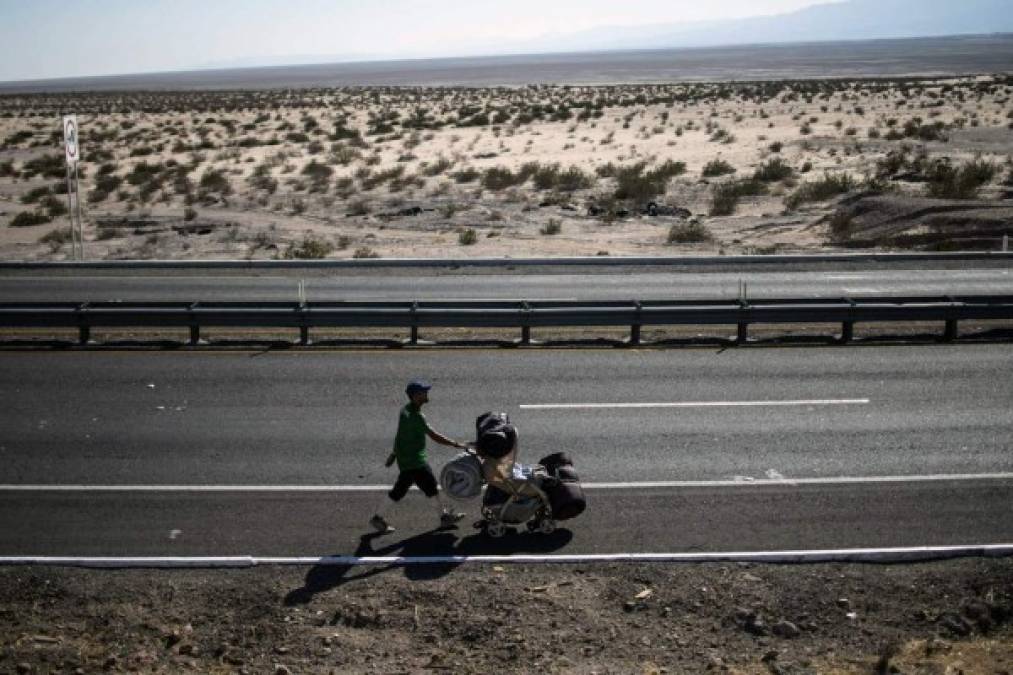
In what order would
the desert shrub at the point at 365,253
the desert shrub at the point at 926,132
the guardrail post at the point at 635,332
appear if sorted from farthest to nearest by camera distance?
the desert shrub at the point at 926,132, the desert shrub at the point at 365,253, the guardrail post at the point at 635,332

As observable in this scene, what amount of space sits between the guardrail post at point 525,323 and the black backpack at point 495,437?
7.82 meters

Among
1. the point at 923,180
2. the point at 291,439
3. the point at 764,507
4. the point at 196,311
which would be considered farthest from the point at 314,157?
the point at 764,507

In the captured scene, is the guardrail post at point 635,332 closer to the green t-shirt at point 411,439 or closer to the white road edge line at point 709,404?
the white road edge line at point 709,404

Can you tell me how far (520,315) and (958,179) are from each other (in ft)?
82.8

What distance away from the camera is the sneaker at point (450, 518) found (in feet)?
36.2

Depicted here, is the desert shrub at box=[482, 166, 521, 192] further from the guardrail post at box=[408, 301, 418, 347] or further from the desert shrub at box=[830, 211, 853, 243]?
the guardrail post at box=[408, 301, 418, 347]

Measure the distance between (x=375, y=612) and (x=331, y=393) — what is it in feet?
23.3

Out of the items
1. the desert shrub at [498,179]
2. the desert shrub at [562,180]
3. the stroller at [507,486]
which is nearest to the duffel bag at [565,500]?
the stroller at [507,486]

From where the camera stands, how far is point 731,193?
38531mm

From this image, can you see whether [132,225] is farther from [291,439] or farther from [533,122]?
[533,122]

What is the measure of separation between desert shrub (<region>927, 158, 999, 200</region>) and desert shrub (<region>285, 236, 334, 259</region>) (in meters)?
18.0

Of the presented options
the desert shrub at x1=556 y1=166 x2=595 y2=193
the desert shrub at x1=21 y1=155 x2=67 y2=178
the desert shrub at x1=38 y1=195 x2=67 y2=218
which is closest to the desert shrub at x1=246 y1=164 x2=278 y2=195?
the desert shrub at x1=38 y1=195 x2=67 y2=218

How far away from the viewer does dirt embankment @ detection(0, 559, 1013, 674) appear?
27.8ft

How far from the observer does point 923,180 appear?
40.6m
